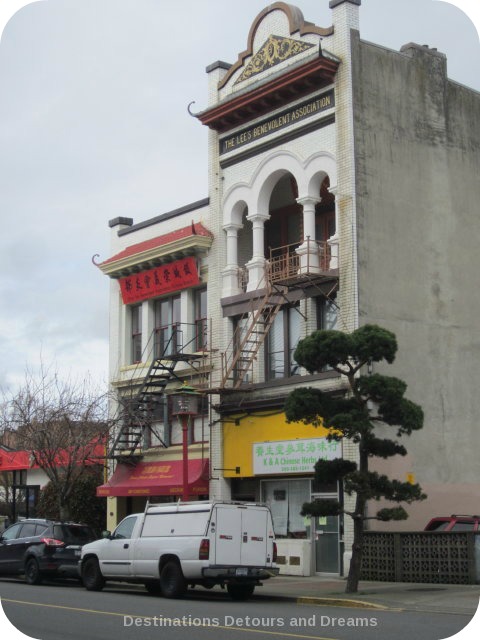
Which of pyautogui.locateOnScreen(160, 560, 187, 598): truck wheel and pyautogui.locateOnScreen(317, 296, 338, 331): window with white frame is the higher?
pyautogui.locateOnScreen(317, 296, 338, 331): window with white frame

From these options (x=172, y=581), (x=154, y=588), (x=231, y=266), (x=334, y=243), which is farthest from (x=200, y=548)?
(x=231, y=266)

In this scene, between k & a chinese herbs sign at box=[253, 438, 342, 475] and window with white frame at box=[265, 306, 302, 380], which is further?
window with white frame at box=[265, 306, 302, 380]

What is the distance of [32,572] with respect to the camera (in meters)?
26.2

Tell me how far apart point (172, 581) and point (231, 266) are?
12.5 m

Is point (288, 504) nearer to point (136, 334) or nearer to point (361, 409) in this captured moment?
point (361, 409)

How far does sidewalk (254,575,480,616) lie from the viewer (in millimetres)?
19031

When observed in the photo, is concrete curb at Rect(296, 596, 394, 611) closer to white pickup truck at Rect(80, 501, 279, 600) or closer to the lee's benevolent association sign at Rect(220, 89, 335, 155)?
white pickup truck at Rect(80, 501, 279, 600)

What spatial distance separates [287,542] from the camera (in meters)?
27.6

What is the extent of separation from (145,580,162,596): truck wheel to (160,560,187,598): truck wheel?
124 cm

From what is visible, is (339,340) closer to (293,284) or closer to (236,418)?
(293,284)

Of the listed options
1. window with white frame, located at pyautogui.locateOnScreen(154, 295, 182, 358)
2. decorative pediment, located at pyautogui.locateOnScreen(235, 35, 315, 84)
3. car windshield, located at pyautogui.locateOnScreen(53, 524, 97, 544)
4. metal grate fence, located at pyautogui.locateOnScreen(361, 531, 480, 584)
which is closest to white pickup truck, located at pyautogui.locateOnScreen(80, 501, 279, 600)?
car windshield, located at pyautogui.locateOnScreen(53, 524, 97, 544)

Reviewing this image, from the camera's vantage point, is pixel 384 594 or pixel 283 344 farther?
pixel 283 344

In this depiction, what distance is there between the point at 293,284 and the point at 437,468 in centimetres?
631

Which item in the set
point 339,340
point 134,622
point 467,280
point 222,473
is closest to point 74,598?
point 134,622
